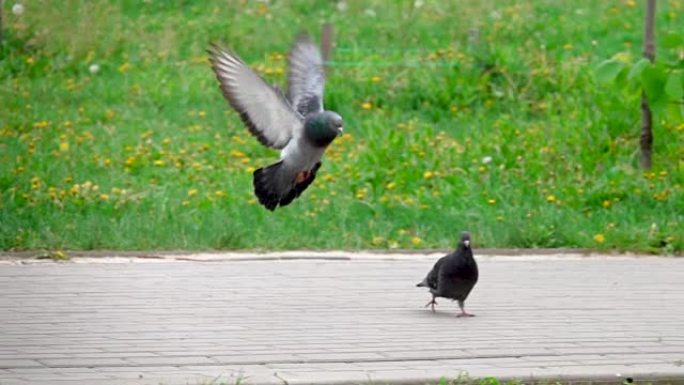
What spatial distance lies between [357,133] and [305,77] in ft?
17.8

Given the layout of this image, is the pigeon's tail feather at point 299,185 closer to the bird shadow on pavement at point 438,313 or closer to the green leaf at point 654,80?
the bird shadow on pavement at point 438,313

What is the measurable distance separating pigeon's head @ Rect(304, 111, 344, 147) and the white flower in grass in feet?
30.8

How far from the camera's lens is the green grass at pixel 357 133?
34.4 feet

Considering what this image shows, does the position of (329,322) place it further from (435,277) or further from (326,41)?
(326,41)

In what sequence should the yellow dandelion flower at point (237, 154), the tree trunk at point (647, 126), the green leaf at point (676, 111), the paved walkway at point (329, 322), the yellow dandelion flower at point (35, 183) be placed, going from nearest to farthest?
the paved walkway at point (329, 322)
the green leaf at point (676, 111)
the yellow dandelion flower at point (35, 183)
the tree trunk at point (647, 126)
the yellow dandelion flower at point (237, 154)

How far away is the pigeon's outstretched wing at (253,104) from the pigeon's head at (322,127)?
18 cm

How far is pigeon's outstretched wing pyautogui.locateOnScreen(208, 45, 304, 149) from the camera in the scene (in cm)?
806

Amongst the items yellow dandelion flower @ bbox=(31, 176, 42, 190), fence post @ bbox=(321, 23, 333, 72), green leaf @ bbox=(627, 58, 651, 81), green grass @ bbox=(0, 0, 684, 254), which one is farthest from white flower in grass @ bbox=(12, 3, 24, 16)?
green leaf @ bbox=(627, 58, 651, 81)

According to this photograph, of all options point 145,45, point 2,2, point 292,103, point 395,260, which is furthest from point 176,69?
point 292,103

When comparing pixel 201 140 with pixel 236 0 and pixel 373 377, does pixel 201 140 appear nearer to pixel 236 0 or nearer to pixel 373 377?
pixel 236 0

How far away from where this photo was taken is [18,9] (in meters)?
16.4

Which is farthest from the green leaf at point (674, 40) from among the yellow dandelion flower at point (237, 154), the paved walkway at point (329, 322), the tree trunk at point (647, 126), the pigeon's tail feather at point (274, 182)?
the yellow dandelion flower at point (237, 154)

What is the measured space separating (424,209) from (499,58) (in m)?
4.16

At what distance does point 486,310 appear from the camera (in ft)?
26.9
